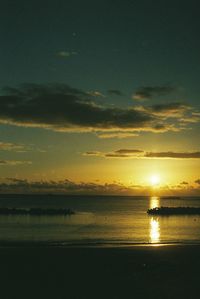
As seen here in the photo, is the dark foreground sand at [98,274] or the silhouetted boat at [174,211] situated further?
the silhouetted boat at [174,211]

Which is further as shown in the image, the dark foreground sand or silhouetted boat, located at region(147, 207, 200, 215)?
silhouetted boat, located at region(147, 207, 200, 215)

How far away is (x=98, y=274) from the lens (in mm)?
20203

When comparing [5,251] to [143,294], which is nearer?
Result: [143,294]

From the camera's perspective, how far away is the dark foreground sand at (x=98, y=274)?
16156 mm

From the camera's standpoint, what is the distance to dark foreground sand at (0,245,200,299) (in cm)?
1616

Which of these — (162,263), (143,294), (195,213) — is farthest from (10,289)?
(195,213)

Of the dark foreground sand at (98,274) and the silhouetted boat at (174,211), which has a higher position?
the silhouetted boat at (174,211)

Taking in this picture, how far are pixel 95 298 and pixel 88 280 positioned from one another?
362 centimetres

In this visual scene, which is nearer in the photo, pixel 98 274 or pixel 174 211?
pixel 98 274

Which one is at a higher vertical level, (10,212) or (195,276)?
(10,212)

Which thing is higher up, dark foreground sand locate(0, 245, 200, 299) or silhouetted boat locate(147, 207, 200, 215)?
silhouetted boat locate(147, 207, 200, 215)

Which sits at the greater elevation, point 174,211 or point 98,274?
point 174,211

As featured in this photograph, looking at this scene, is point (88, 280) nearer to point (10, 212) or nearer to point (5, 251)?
point (5, 251)

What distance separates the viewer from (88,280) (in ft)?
61.6
